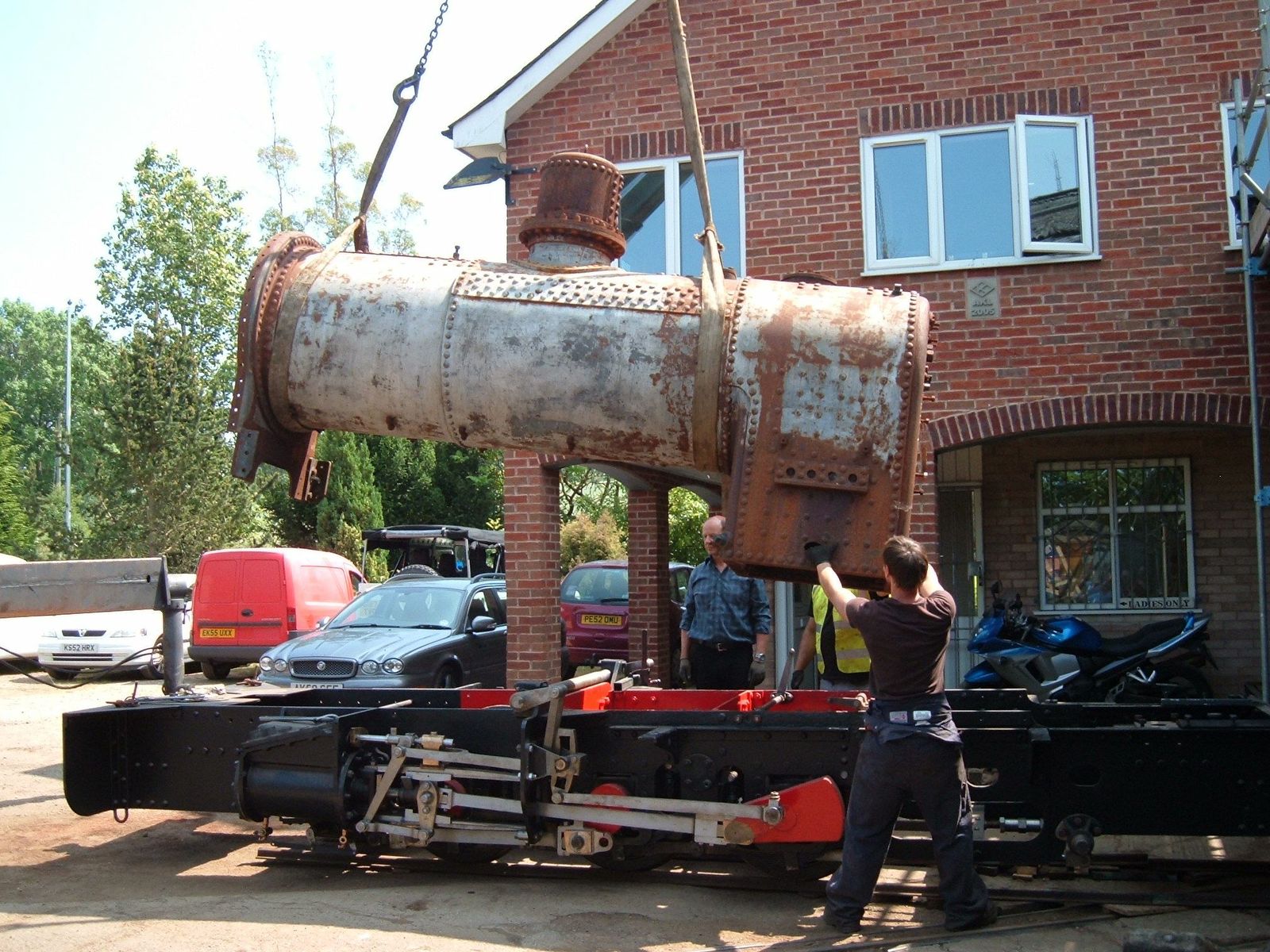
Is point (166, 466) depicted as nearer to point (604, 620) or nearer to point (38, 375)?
point (604, 620)

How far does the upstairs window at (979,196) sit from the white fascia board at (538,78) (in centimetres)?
245

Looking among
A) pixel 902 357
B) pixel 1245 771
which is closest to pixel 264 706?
pixel 902 357

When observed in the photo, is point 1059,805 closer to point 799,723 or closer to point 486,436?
point 799,723

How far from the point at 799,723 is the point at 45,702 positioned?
1332 centimetres

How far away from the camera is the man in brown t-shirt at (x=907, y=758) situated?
4930 millimetres

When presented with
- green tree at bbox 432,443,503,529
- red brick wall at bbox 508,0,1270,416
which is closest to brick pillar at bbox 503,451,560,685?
red brick wall at bbox 508,0,1270,416

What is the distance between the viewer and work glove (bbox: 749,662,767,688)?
7921 mm

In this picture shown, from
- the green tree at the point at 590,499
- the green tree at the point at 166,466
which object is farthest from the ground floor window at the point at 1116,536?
the green tree at the point at 166,466

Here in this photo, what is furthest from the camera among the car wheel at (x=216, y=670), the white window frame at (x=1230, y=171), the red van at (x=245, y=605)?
the car wheel at (x=216, y=670)

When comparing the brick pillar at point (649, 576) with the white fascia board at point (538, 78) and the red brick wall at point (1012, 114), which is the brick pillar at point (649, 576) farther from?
the white fascia board at point (538, 78)

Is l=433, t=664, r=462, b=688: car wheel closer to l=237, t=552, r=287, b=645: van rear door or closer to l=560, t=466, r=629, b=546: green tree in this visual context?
l=237, t=552, r=287, b=645: van rear door

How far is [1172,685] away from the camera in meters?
8.96

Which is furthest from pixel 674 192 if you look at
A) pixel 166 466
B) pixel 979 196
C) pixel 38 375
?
pixel 38 375

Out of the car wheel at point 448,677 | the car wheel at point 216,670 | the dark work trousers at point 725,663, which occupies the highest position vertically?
the dark work trousers at point 725,663
